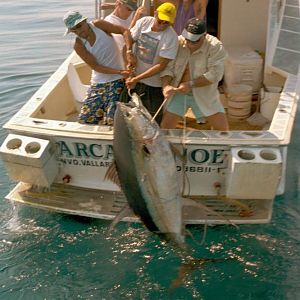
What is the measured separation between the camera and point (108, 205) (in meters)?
5.34

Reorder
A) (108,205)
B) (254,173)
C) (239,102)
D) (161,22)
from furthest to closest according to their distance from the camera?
(239,102), (108,205), (161,22), (254,173)

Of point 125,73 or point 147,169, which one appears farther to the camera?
point 125,73

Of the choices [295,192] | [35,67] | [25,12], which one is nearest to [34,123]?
[295,192]

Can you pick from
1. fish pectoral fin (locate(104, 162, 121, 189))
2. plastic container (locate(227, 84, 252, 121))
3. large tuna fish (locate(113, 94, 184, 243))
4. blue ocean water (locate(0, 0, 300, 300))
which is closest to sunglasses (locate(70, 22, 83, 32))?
large tuna fish (locate(113, 94, 184, 243))

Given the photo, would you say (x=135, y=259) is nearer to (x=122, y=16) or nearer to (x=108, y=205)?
(x=108, y=205)

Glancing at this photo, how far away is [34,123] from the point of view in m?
5.19

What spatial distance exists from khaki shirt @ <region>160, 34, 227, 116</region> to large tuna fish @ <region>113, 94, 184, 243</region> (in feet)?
3.82

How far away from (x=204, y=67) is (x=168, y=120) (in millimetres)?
709

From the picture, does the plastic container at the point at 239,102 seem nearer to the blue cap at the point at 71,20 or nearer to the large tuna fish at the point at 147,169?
the blue cap at the point at 71,20

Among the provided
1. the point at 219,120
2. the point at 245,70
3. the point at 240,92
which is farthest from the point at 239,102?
the point at 219,120

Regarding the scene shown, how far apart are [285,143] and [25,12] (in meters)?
19.6

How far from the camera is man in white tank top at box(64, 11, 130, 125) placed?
16.2 ft

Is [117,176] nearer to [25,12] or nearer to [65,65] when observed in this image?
[65,65]

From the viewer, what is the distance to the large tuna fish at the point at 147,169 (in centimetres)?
368
